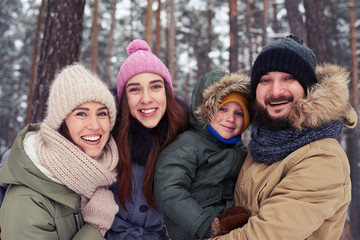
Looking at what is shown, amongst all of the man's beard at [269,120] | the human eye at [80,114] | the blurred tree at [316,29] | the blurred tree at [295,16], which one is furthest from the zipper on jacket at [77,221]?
the blurred tree at [295,16]

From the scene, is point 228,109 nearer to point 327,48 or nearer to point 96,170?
point 96,170

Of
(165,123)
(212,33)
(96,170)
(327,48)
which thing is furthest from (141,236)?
(212,33)

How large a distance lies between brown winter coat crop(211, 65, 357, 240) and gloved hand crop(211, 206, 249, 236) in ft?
0.28

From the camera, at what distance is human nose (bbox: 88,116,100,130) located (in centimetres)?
253

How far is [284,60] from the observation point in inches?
93.1

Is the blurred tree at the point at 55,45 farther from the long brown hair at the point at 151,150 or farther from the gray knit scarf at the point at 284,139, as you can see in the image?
the gray knit scarf at the point at 284,139

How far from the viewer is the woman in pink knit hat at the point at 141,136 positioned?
9.39 ft

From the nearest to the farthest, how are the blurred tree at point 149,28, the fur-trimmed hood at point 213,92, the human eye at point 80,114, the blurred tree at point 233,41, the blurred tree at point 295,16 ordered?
the human eye at point 80,114 → the fur-trimmed hood at point 213,92 → the blurred tree at point 295,16 → the blurred tree at point 233,41 → the blurred tree at point 149,28

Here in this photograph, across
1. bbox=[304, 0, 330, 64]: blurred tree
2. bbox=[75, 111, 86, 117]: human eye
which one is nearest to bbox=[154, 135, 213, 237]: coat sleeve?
bbox=[75, 111, 86, 117]: human eye

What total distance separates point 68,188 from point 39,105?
98.4 inches

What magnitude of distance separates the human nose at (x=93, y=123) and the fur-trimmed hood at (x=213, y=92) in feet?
3.06

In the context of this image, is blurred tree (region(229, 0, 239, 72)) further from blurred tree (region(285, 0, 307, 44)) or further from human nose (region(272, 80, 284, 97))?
human nose (region(272, 80, 284, 97))

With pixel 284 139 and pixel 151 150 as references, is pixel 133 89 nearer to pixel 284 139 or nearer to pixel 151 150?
pixel 151 150

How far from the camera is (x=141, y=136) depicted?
9.84 ft
